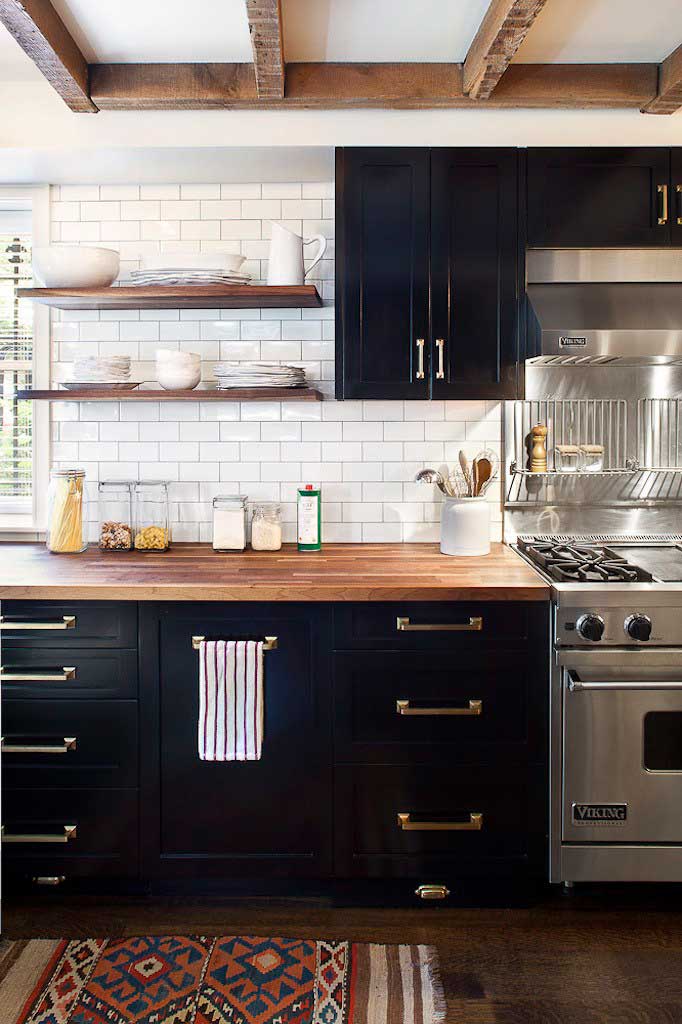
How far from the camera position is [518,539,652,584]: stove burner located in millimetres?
2562

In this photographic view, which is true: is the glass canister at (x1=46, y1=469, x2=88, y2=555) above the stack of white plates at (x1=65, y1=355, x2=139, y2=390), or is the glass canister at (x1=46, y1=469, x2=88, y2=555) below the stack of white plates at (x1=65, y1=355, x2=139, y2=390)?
below

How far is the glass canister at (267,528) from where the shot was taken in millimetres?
3105

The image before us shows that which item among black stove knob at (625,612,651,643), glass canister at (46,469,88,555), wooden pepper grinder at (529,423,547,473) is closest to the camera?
black stove knob at (625,612,651,643)

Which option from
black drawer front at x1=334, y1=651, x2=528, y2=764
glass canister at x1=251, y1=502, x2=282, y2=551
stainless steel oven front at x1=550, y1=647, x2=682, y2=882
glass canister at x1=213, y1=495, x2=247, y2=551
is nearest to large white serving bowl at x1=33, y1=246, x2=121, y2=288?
glass canister at x1=213, y1=495, x2=247, y2=551

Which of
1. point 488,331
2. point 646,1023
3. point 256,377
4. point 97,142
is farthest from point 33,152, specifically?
point 646,1023

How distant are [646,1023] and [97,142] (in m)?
3.25

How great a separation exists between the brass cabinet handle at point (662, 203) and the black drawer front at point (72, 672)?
2.40 m

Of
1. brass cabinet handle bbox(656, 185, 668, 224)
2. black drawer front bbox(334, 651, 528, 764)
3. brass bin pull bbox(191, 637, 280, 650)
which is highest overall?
brass cabinet handle bbox(656, 185, 668, 224)

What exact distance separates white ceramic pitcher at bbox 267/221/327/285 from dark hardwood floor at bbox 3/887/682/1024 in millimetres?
2200

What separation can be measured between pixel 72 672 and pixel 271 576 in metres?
0.70

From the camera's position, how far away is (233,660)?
8.12 feet

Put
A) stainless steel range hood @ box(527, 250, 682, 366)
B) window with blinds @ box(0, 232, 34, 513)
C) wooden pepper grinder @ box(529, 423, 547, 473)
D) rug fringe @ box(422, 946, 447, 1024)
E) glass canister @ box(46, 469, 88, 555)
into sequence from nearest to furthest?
1. rug fringe @ box(422, 946, 447, 1024)
2. stainless steel range hood @ box(527, 250, 682, 366)
3. glass canister @ box(46, 469, 88, 555)
4. wooden pepper grinder @ box(529, 423, 547, 473)
5. window with blinds @ box(0, 232, 34, 513)

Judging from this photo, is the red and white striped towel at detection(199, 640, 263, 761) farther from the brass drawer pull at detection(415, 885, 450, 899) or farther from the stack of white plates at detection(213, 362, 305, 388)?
Result: the stack of white plates at detection(213, 362, 305, 388)

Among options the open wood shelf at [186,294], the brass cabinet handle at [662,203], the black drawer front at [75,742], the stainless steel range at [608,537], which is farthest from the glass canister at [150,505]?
the brass cabinet handle at [662,203]
